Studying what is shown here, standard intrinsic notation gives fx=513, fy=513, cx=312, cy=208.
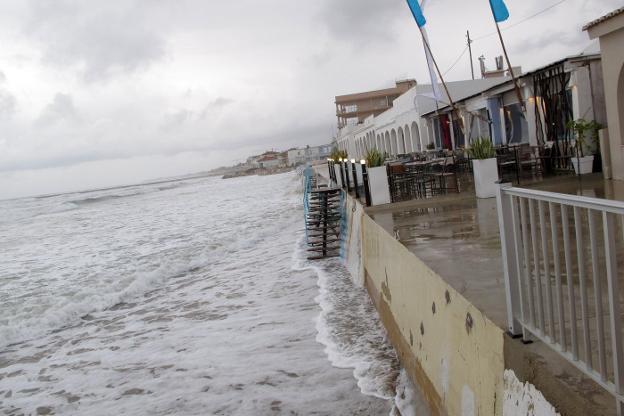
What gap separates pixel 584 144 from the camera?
11.7 meters

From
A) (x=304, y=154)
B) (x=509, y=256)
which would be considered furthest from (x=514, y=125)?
(x=304, y=154)

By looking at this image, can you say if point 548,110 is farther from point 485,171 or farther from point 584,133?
point 485,171

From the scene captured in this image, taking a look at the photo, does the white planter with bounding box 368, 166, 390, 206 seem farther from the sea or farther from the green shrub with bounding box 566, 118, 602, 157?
the green shrub with bounding box 566, 118, 602, 157

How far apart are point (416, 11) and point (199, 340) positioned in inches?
421

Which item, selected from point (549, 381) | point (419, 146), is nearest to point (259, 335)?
point (549, 381)

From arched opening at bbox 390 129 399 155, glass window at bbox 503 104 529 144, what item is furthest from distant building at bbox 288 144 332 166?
glass window at bbox 503 104 529 144

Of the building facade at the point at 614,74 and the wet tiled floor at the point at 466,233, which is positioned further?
the building facade at the point at 614,74

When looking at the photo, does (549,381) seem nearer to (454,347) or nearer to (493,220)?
(454,347)

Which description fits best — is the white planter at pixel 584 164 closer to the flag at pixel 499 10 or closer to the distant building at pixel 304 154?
the flag at pixel 499 10

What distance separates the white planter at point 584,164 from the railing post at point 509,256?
9.54 metres

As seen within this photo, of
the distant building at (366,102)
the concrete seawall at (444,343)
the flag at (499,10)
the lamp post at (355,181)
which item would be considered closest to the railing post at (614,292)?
→ the concrete seawall at (444,343)

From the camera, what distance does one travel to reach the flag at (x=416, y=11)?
14070 mm

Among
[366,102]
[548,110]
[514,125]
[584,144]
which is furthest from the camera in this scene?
[366,102]

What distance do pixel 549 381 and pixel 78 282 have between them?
14.2 m
